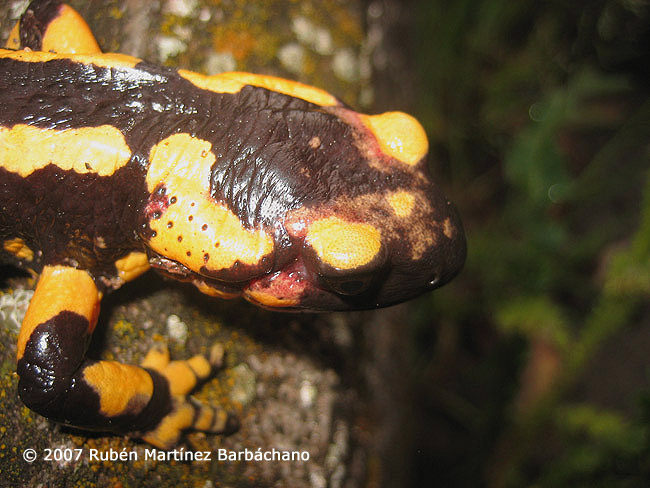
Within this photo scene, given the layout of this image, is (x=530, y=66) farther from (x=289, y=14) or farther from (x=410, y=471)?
(x=410, y=471)

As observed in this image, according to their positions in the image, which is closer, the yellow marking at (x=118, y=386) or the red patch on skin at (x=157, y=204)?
the red patch on skin at (x=157, y=204)

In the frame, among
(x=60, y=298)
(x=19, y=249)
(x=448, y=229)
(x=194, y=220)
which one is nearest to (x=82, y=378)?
(x=60, y=298)

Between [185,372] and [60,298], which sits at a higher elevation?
[60,298]

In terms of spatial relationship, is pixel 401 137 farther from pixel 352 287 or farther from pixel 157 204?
pixel 157 204

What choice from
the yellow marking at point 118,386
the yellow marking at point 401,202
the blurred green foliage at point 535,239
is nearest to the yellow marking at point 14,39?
the yellow marking at point 118,386

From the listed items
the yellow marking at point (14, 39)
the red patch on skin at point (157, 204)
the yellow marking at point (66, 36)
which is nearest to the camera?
the red patch on skin at point (157, 204)

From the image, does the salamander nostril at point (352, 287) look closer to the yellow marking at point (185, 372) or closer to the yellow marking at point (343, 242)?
the yellow marking at point (343, 242)

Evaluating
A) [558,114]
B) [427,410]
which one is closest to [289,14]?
[558,114]
